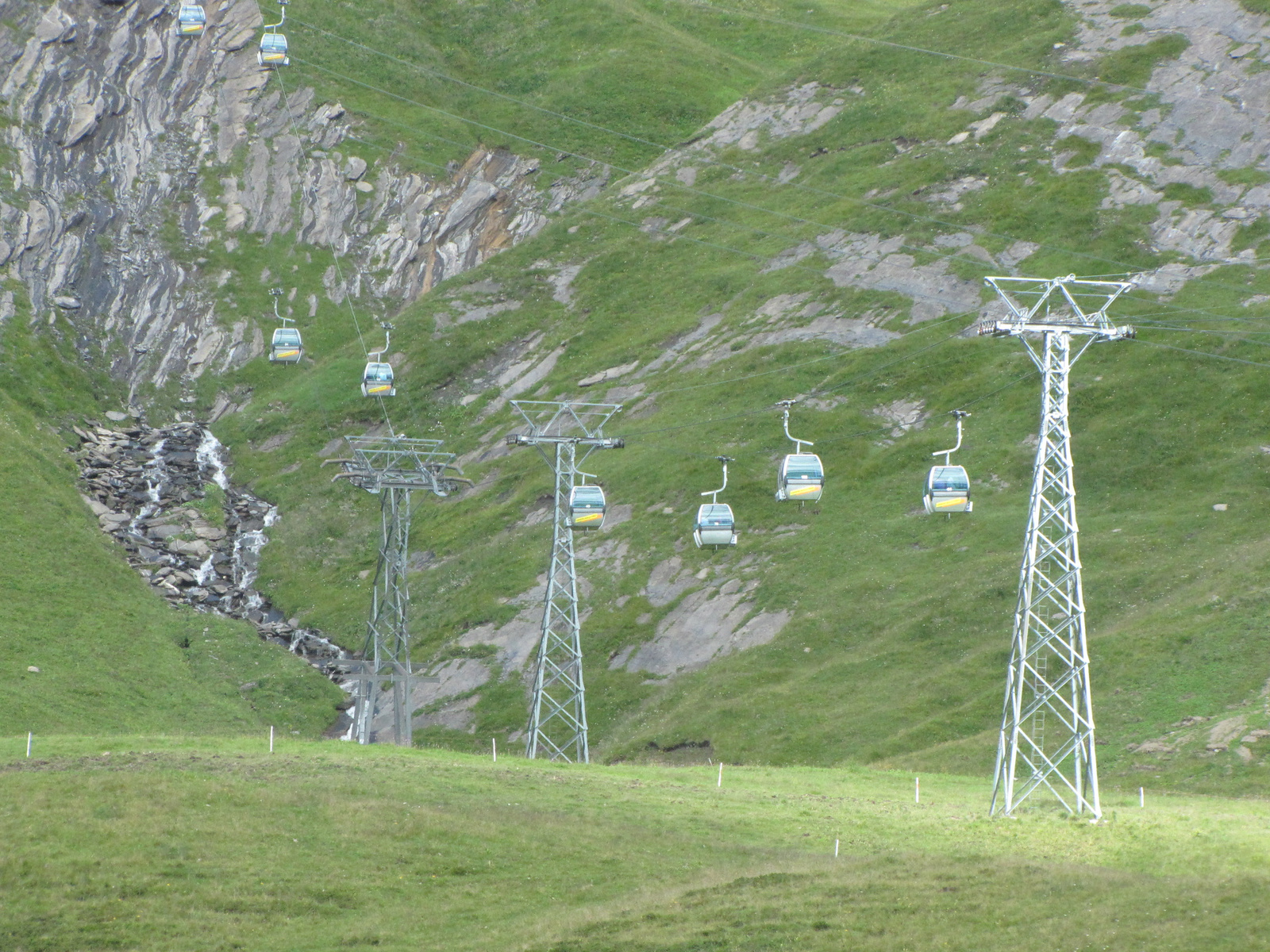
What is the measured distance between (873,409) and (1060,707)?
28.4m

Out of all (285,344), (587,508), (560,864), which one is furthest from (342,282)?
(560,864)

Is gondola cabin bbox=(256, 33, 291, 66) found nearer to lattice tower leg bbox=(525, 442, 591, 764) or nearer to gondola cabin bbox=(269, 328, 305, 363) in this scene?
gondola cabin bbox=(269, 328, 305, 363)

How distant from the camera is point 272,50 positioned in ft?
351

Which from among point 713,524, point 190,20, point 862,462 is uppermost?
point 190,20

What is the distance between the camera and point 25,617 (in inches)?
3093

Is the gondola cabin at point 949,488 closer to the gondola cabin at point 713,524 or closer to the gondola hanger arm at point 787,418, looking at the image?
the gondola hanger arm at point 787,418

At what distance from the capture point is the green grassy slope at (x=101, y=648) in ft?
235

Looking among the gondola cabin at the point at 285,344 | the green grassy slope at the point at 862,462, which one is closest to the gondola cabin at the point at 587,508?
the green grassy slope at the point at 862,462

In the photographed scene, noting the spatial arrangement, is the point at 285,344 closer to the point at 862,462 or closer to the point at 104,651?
the point at 104,651

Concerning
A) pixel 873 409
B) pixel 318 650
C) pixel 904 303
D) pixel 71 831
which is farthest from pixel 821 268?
pixel 71 831

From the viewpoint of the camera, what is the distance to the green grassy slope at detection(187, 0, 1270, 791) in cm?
6619

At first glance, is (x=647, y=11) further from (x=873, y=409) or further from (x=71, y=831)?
(x=71, y=831)

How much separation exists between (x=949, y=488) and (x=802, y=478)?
20.9 ft

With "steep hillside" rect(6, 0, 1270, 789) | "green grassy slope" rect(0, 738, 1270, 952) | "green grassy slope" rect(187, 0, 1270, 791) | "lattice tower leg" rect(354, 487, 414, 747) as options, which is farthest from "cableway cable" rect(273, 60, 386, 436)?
"green grassy slope" rect(0, 738, 1270, 952)
